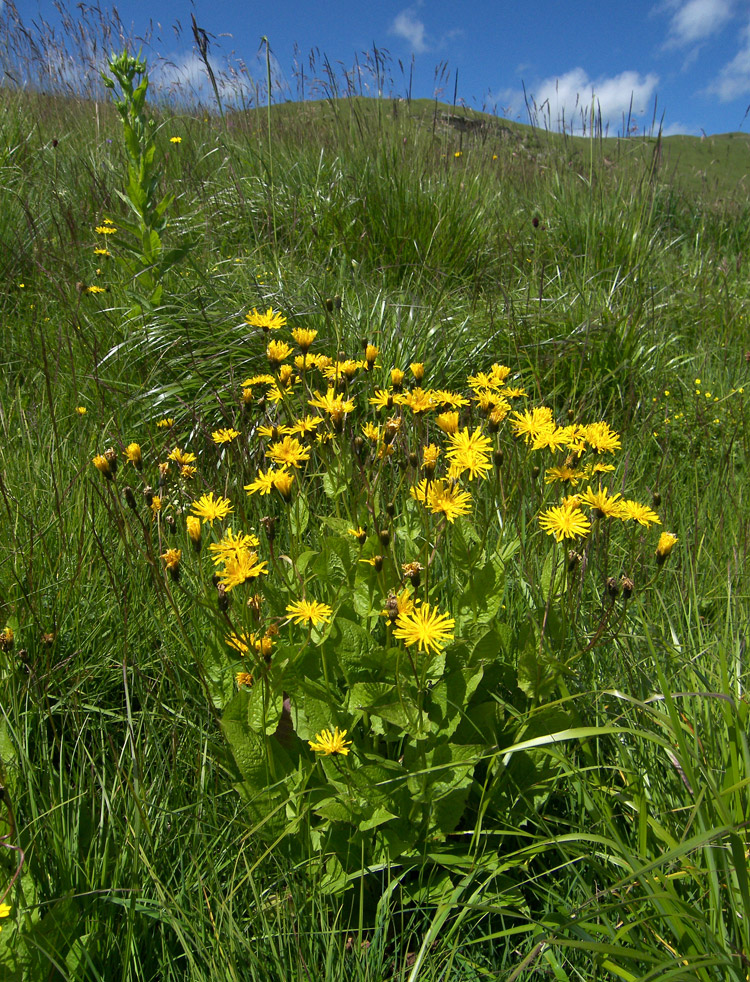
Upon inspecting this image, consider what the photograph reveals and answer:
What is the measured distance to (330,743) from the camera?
42.9 inches

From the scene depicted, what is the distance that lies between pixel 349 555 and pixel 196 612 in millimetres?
465

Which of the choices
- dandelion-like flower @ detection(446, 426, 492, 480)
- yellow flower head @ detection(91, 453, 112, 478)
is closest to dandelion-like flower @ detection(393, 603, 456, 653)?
dandelion-like flower @ detection(446, 426, 492, 480)

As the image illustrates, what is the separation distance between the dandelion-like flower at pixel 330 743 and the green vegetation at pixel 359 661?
16 millimetres

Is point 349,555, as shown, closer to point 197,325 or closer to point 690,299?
point 197,325

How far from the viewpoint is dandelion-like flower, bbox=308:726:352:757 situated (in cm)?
108

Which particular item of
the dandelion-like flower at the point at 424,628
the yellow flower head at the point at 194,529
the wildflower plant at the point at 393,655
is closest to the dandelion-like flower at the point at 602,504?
the wildflower plant at the point at 393,655

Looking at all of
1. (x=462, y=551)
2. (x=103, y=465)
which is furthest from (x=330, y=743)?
(x=103, y=465)

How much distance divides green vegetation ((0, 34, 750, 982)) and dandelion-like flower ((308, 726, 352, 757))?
0.05ft

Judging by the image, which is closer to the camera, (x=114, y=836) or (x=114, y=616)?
(x=114, y=836)

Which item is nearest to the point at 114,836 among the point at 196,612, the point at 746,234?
the point at 196,612

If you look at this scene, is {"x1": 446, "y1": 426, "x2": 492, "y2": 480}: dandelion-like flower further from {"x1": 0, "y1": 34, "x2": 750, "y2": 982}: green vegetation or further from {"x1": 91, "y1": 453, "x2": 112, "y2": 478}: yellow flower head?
{"x1": 91, "y1": 453, "x2": 112, "y2": 478}: yellow flower head

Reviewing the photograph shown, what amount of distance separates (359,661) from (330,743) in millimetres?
203

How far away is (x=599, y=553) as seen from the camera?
1.94 metres

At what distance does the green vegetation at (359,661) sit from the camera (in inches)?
39.5
